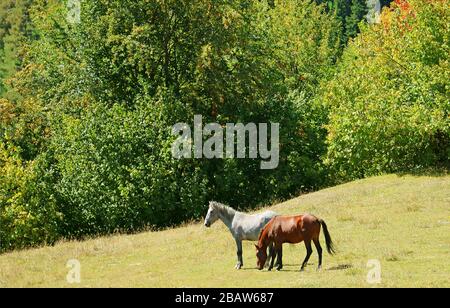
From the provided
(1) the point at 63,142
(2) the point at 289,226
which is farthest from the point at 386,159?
(2) the point at 289,226

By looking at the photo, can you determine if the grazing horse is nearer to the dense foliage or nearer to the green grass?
the green grass

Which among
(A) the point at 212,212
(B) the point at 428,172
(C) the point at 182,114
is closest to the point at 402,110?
(B) the point at 428,172

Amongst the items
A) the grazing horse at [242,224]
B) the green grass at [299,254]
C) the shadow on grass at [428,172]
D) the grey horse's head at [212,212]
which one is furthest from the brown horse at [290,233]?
the shadow on grass at [428,172]

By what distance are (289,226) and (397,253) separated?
454 cm

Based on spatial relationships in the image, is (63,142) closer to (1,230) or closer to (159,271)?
(1,230)

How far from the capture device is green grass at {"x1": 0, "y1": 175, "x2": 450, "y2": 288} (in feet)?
66.4

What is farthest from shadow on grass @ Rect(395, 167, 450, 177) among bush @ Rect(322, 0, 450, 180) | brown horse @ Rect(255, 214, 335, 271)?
brown horse @ Rect(255, 214, 335, 271)

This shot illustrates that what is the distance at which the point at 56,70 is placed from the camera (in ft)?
171

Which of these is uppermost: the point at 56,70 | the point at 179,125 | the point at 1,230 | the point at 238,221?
the point at 56,70

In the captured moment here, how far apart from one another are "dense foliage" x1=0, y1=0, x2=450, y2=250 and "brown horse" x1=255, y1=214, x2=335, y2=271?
21.7 metres

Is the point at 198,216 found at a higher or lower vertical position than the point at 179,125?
lower

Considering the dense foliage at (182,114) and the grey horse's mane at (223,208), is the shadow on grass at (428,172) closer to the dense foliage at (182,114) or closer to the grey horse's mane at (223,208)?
the dense foliage at (182,114)

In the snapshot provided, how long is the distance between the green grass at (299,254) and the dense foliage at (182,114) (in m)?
8.12
